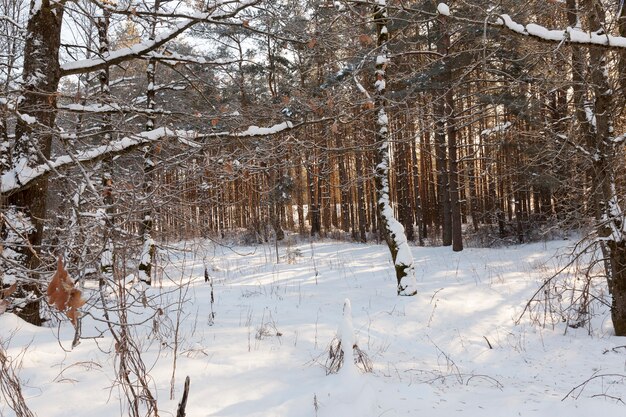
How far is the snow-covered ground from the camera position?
319cm

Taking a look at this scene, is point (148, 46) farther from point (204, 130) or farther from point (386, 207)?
point (386, 207)

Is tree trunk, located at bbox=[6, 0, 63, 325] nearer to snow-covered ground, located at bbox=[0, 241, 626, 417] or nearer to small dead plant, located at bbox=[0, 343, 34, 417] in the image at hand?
snow-covered ground, located at bbox=[0, 241, 626, 417]

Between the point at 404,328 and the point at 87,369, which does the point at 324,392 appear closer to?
the point at 87,369

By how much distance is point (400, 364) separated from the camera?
185 inches

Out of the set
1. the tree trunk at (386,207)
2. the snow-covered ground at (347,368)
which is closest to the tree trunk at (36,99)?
the snow-covered ground at (347,368)

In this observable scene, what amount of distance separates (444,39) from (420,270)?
799 cm

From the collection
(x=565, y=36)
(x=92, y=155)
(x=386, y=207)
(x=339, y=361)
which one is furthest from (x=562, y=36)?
(x=386, y=207)

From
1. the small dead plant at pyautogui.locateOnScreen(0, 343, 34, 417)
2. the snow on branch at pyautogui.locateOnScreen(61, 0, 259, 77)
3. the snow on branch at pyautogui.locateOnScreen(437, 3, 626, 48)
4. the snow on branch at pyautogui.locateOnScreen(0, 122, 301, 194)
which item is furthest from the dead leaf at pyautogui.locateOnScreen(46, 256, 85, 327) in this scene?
the snow on branch at pyautogui.locateOnScreen(61, 0, 259, 77)

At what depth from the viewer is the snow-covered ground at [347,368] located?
10.5 feet

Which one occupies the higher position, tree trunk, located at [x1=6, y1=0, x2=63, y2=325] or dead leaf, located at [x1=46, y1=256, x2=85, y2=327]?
tree trunk, located at [x1=6, y1=0, x2=63, y2=325]

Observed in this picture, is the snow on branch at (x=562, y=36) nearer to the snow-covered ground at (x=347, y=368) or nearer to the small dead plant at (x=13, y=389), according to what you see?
the snow-covered ground at (x=347, y=368)

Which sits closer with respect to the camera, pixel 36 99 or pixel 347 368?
pixel 347 368

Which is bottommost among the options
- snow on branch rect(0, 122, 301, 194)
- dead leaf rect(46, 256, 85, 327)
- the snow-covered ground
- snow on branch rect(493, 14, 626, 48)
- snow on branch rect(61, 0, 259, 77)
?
the snow-covered ground

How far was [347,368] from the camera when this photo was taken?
11.6ft
